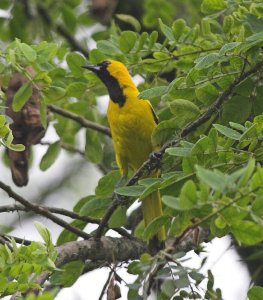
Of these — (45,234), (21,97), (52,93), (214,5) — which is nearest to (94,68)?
(52,93)

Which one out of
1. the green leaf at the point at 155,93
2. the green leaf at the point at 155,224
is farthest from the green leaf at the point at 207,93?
the green leaf at the point at 155,224

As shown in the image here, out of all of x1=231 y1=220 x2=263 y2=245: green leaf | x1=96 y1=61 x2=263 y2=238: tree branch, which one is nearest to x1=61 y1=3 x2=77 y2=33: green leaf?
x1=96 y1=61 x2=263 y2=238: tree branch

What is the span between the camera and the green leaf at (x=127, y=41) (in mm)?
4051

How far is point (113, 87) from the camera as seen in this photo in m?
4.89

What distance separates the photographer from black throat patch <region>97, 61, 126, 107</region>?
472cm

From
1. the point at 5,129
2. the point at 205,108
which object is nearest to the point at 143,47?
the point at 205,108

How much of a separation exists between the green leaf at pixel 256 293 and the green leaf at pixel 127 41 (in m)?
1.43

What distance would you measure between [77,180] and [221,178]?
16.8 ft

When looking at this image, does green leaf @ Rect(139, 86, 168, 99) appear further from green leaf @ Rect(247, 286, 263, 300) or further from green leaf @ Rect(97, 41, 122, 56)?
green leaf @ Rect(247, 286, 263, 300)

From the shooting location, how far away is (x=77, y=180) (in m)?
7.46

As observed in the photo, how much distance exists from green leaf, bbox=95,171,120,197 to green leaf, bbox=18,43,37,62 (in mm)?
812

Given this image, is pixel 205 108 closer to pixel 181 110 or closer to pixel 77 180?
pixel 181 110

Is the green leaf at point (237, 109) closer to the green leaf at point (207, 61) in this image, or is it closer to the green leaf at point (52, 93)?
the green leaf at point (207, 61)

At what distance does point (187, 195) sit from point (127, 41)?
1.75 m
